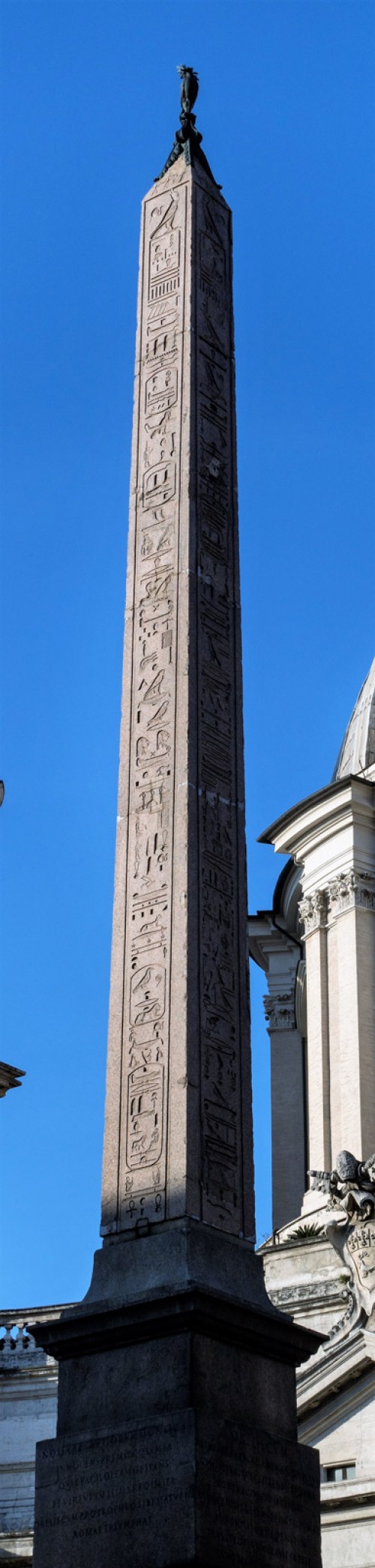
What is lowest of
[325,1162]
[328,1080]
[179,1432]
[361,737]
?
[179,1432]

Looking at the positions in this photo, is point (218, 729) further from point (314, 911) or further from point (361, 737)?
point (361, 737)

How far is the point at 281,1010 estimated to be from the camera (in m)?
36.1

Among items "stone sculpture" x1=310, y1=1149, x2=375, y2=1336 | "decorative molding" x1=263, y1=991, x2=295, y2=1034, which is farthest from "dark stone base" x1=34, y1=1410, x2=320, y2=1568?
"decorative molding" x1=263, y1=991, x2=295, y2=1034

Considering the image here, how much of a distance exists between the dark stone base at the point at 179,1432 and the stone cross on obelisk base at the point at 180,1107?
11 mm

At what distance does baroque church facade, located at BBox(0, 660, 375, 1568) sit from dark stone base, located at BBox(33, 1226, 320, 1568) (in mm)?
9859

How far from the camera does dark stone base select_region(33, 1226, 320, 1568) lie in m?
10.5

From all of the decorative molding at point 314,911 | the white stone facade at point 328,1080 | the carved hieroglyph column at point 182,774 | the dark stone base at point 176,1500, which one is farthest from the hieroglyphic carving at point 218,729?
the decorative molding at point 314,911

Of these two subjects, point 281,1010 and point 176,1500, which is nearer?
point 176,1500

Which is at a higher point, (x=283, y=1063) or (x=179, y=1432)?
(x=283, y=1063)

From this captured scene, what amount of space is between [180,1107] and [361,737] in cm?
2344

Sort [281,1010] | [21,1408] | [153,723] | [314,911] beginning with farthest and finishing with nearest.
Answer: [281,1010] < [314,911] < [21,1408] < [153,723]

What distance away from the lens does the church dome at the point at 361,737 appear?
34500mm

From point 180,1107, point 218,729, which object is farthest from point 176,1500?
point 218,729

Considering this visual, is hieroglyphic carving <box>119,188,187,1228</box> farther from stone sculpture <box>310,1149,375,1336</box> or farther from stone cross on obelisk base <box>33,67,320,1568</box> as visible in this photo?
stone sculpture <box>310,1149,375,1336</box>
